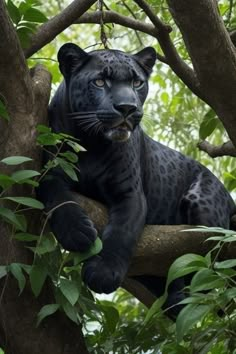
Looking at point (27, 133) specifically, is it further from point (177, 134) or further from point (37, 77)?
point (177, 134)

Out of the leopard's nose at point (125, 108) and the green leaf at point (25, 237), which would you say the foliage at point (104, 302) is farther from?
the leopard's nose at point (125, 108)

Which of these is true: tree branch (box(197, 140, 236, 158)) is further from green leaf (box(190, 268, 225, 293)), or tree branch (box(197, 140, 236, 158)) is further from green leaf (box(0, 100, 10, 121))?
green leaf (box(190, 268, 225, 293))

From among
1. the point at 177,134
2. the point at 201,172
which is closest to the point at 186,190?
the point at 201,172

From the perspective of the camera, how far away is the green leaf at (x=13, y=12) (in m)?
3.07

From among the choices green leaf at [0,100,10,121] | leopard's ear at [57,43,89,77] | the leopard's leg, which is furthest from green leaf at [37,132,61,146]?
the leopard's leg

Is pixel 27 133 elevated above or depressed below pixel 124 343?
above

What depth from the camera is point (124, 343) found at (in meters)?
3.14

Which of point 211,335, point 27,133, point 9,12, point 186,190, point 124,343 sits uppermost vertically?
point 9,12

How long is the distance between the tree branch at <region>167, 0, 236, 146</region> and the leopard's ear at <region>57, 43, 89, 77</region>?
45 cm

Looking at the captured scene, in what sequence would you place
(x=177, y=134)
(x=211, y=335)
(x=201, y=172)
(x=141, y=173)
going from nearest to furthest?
1. (x=211, y=335)
2. (x=141, y=173)
3. (x=201, y=172)
4. (x=177, y=134)

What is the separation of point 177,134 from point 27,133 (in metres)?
2.18

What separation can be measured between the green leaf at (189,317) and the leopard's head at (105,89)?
761 mm

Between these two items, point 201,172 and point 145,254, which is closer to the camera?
point 145,254

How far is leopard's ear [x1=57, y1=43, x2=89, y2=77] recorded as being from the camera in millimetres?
3088
